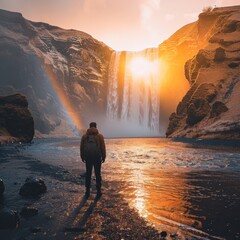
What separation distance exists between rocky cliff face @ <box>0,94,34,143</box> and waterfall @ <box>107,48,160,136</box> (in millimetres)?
53990

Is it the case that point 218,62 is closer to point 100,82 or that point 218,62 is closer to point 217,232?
point 100,82

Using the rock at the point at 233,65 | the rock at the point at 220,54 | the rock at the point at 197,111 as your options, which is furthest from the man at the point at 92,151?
the rock at the point at 220,54

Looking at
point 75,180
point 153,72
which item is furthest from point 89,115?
point 75,180

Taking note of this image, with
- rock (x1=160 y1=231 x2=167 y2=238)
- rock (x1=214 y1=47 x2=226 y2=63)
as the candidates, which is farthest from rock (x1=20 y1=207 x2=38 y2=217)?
rock (x1=214 y1=47 x2=226 y2=63)

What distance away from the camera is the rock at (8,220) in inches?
232

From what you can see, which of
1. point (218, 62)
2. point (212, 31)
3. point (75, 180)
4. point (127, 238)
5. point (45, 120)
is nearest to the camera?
point (127, 238)

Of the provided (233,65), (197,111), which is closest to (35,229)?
(197,111)

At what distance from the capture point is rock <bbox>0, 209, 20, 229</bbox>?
19.3ft

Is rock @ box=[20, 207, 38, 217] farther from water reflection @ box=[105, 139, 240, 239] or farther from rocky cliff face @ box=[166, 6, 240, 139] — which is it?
rocky cliff face @ box=[166, 6, 240, 139]

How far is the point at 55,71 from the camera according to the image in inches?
4274

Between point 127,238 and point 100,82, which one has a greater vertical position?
point 100,82

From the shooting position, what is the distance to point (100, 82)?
111m

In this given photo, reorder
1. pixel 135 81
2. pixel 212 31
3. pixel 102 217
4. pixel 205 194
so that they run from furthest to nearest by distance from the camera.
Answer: pixel 135 81 → pixel 212 31 → pixel 205 194 → pixel 102 217

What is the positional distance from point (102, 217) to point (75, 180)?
554cm
